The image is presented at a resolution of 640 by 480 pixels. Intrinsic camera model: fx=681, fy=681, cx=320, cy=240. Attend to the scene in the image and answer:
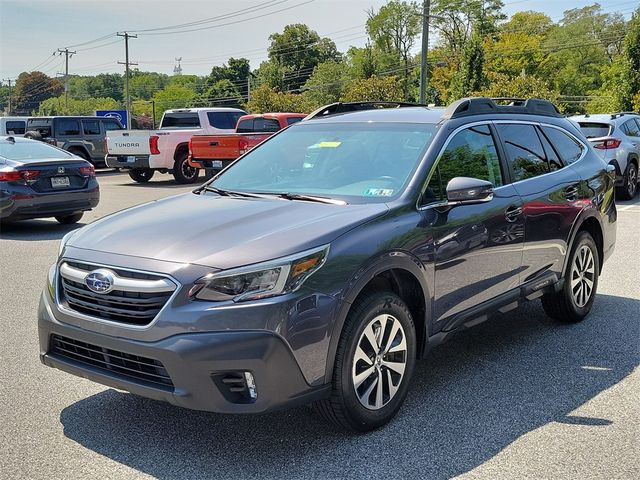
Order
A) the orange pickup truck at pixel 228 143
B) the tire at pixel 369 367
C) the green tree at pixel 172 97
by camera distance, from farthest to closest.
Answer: the green tree at pixel 172 97, the orange pickup truck at pixel 228 143, the tire at pixel 369 367

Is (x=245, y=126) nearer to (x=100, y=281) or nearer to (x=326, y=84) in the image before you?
(x=100, y=281)

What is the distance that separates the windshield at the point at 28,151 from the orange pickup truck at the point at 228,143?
19.3ft

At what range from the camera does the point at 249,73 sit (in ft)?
378

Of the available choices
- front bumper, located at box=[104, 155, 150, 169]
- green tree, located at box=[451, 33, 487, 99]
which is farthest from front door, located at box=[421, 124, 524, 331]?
green tree, located at box=[451, 33, 487, 99]

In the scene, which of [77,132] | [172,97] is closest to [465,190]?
[77,132]

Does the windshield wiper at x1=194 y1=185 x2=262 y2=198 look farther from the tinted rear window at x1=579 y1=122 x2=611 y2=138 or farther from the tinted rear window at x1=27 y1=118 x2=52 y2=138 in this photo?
the tinted rear window at x1=27 y1=118 x2=52 y2=138

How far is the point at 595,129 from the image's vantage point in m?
14.2

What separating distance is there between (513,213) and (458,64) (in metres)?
54.9

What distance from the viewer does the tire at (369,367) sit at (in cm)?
345

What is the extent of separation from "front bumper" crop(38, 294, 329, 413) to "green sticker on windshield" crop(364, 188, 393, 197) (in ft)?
4.22

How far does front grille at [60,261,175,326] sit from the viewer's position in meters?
3.23

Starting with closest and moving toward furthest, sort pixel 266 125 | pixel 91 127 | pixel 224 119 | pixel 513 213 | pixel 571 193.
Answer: pixel 513 213 < pixel 571 193 < pixel 266 125 < pixel 224 119 < pixel 91 127

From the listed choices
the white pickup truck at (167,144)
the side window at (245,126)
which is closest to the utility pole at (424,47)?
the white pickup truck at (167,144)

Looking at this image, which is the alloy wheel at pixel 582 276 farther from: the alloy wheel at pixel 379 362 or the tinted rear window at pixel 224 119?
the tinted rear window at pixel 224 119
